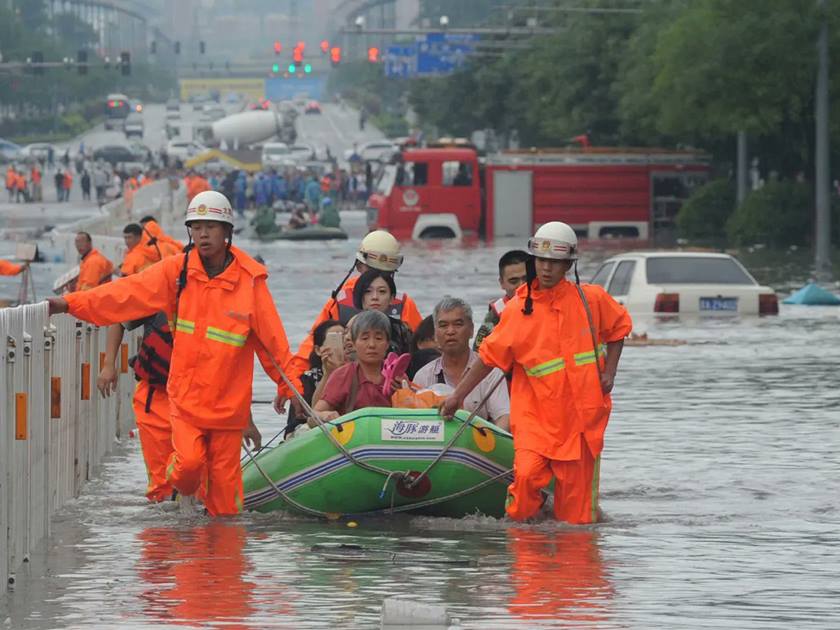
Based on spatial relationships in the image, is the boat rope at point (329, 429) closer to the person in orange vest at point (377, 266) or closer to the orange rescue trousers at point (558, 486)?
the orange rescue trousers at point (558, 486)

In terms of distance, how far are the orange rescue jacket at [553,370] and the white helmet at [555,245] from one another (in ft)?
0.67

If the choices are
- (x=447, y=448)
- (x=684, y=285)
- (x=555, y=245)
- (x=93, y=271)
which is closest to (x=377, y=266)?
(x=447, y=448)

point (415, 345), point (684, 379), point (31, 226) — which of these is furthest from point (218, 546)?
point (31, 226)

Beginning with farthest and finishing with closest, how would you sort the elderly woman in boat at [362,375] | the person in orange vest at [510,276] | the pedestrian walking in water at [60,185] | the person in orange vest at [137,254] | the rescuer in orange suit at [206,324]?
the pedestrian walking in water at [60,185]
the person in orange vest at [137,254]
the person in orange vest at [510,276]
the elderly woman in boat at [362,375]
the rescuer in orange suit at [206,324]

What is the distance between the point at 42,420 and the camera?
1212cm

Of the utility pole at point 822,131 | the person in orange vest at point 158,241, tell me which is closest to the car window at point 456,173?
the utility pole at point 822,131

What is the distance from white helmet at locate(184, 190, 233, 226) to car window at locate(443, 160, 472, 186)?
4844cm

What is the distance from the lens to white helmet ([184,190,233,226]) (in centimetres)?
1237

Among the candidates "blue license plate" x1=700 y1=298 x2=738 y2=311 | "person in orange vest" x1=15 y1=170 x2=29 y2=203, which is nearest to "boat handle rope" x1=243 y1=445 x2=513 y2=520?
"blue license plate" x1=700 y1=298 x2=738 y2=311

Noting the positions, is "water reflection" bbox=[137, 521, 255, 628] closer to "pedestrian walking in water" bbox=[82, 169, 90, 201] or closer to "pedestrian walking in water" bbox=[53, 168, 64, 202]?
"pedestrian walking in water" bbox=[53, 168, 64, 202]

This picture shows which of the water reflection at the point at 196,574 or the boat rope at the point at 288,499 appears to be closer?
the water reflection at the point at 196,574

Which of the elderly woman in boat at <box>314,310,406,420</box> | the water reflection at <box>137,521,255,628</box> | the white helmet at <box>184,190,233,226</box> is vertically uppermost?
the white helmet at <box>184,190,233,226</box>

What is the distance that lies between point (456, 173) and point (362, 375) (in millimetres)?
48151

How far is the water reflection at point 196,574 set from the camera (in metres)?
10.0
